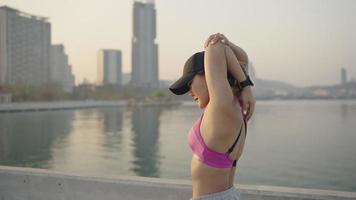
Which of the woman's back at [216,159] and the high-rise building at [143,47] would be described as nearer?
the woman's back at [216,159]

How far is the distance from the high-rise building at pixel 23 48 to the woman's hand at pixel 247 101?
332 ft

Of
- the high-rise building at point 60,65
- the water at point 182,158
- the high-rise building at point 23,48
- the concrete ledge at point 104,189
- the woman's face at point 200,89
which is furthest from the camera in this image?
the high-rise building at point 60,65

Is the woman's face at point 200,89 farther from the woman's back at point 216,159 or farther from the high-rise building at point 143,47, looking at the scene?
the high-rise building at point 143,47

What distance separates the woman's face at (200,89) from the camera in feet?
6.91

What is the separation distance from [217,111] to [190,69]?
271 millimetres

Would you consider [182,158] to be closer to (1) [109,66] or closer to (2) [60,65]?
(2) [60,65]

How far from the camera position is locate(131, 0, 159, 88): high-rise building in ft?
558

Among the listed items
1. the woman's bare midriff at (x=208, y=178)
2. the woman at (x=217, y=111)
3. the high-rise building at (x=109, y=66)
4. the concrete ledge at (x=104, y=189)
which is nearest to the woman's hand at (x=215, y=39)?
the woman at (x=217, y=111)

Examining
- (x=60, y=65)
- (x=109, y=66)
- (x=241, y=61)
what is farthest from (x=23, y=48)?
(x=241, y=61)

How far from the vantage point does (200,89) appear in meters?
2.12

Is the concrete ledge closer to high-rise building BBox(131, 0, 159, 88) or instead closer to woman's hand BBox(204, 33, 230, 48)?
woman's hand BBox(204, 33, 230, 48)

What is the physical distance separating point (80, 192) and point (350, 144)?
23.7 meters

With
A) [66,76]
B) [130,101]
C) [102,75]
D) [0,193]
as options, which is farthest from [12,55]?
[0,193]

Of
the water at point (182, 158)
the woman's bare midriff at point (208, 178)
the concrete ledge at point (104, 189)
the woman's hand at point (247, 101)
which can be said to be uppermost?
the woman's hand at point (247, 101)
